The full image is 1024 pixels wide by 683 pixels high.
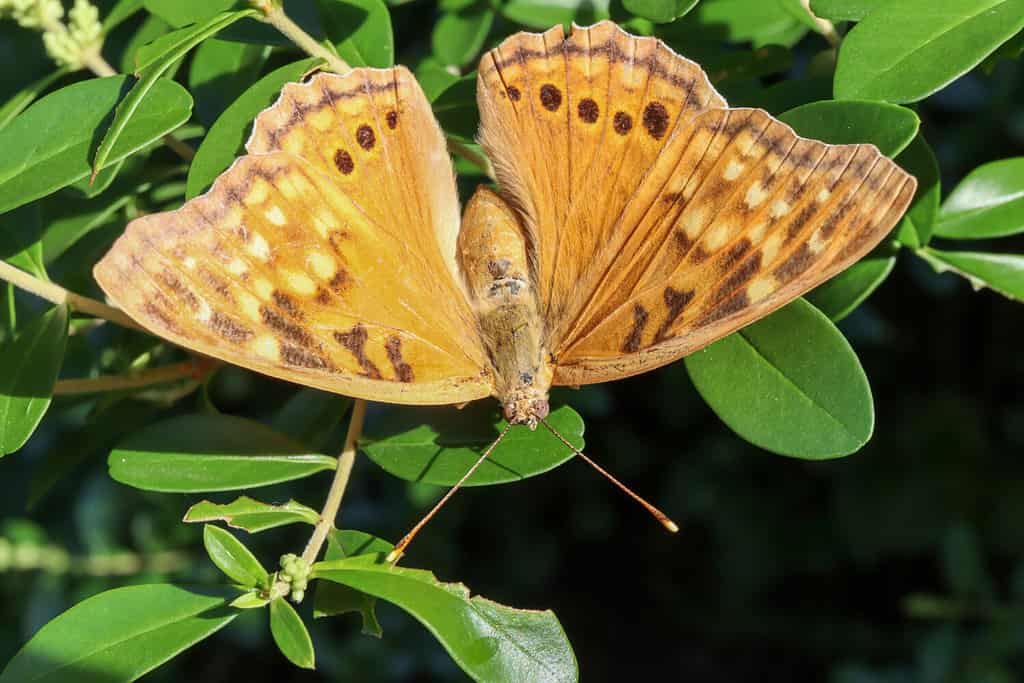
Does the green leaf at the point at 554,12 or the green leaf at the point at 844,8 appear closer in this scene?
the green leaf at the point at 844,8

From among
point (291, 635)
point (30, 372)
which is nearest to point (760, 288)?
point (291, 635)

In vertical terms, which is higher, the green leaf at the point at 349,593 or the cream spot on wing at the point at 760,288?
the cream spot on wing at the point at 760,288

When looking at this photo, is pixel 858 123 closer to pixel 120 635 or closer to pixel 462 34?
pixel 462 34

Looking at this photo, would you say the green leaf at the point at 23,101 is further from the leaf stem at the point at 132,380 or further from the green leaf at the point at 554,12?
the green leaf at the point at 554,12

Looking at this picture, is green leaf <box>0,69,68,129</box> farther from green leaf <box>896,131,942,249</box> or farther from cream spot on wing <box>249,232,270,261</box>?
green leaf <box>896,131,942,249</box>

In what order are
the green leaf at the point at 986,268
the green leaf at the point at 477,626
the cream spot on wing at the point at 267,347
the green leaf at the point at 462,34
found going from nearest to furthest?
the green leaf at the point at 477,626
the cream spot on wing at the point at 267,347
the green leaf at the point at 986,268
the green leaf at the point at 462,34

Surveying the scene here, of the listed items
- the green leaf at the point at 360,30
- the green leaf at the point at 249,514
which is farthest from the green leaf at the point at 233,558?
the green leaf at the point at 360,30
